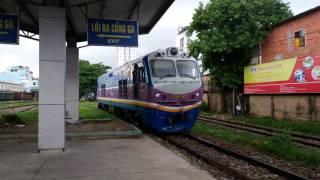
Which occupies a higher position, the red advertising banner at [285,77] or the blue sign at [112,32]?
the blue sign at [112,32]

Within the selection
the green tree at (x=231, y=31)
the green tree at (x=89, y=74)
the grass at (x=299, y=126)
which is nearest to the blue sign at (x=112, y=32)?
the grass at (x=299, y=126)

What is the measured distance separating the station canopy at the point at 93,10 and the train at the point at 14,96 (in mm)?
51029

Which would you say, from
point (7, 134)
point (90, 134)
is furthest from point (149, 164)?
point (7, 134)

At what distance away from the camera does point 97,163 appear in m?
8.61

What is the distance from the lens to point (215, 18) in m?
25.5

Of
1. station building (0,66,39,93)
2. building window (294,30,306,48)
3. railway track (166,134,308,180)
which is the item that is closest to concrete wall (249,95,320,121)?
building window (294,30,306,48)

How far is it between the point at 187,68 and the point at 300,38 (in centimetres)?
1039

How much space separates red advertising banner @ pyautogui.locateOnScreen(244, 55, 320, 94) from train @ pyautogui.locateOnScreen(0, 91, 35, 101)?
1941 inches

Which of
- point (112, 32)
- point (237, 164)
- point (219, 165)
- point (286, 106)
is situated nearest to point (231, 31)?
point (286, 106)

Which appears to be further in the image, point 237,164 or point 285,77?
point 285,77

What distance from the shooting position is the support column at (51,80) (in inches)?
403

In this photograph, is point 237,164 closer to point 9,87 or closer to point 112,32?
point 112,32

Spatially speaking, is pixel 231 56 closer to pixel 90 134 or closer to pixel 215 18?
pixel 215 18

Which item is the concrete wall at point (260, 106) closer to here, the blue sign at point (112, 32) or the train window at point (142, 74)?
the train window at point (142, 74)
